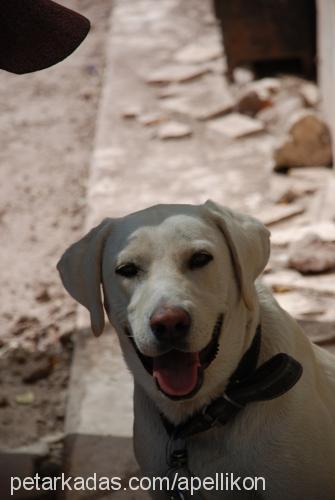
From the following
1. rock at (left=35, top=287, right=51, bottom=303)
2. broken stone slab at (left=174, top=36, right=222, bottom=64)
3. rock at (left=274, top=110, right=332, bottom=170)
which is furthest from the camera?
broken stone slab at (left=174, top=36, right=222, bottom=64)

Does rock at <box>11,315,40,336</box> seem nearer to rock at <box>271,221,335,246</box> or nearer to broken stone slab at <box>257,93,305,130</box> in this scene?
rock at <box>271,221,335,246</box>

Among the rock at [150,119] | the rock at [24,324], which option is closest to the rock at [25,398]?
the rock at [24,324]

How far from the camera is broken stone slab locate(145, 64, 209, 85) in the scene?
26.7 feet

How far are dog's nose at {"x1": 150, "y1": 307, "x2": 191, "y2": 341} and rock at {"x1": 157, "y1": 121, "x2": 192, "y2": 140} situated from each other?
14.5 feet

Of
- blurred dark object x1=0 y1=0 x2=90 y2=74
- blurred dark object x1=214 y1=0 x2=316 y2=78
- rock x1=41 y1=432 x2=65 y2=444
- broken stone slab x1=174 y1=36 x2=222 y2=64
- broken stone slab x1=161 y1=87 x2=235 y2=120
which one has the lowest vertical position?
broken stone slab x1=174 y1=36 x2=222 y2=64

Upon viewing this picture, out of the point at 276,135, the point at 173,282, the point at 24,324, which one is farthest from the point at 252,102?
the point at 173,282

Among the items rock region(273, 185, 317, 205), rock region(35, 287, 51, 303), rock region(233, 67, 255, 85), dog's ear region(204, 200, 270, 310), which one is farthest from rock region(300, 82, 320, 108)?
dog's ear region(204, 200, 270, 310)

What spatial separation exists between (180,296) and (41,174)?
4.50m

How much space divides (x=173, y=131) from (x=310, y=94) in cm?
113

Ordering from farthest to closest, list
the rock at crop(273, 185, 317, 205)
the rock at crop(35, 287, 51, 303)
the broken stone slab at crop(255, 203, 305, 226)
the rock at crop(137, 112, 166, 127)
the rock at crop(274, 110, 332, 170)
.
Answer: the rock at crop(137, 112, 166, 127), the rock at crop(274, 110, 332, 170), the rock at crop(273, 185, 317, 205), the broken stone slab at crop(255, 203, 305, 226), the rock at crop(35, 287, 51, 303)

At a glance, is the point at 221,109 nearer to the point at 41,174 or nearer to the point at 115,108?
the point at 115,108

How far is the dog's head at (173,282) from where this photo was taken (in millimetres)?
2693

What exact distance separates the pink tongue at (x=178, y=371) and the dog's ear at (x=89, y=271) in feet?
0.93

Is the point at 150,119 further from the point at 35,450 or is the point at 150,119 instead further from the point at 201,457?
the point at 201,457
